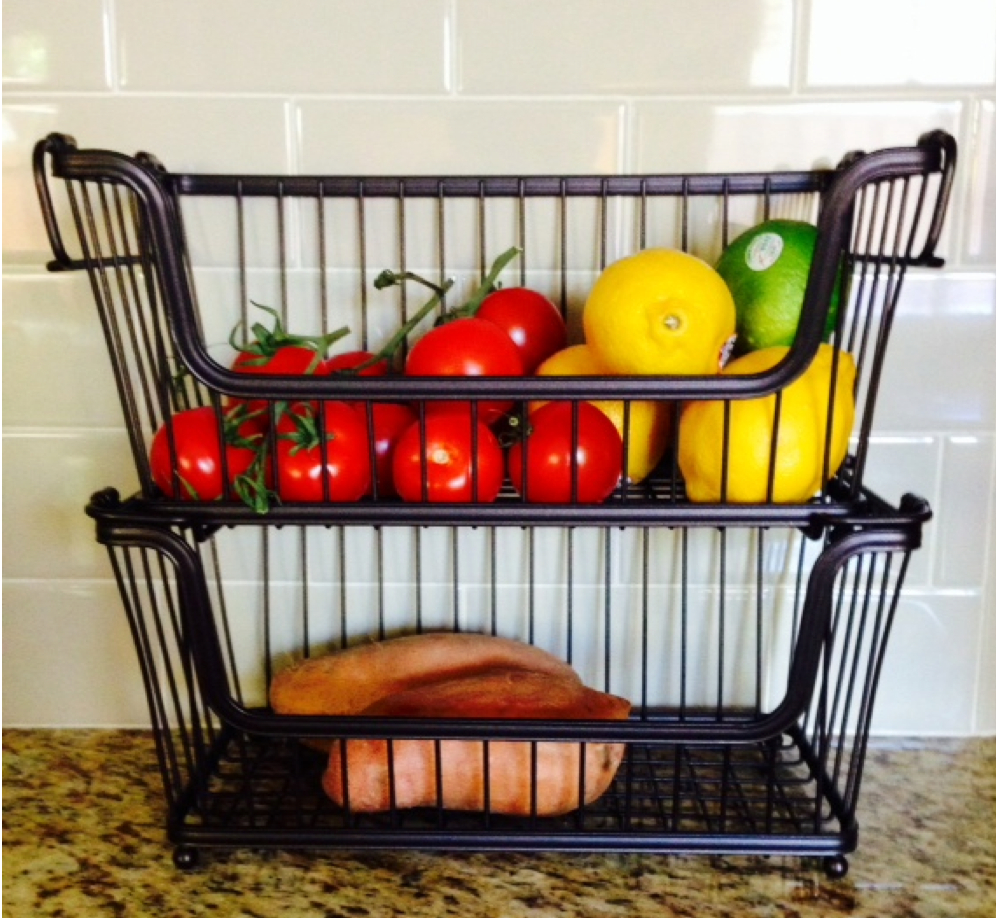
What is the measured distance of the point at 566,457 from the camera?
1.77 ft

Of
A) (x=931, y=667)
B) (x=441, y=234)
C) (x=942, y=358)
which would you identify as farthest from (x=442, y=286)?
(x=931, y=667)

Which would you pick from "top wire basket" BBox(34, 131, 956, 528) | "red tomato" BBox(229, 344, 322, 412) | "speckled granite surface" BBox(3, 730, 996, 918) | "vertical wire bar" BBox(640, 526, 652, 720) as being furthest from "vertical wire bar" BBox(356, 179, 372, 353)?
"speckled granite surface" BBox(3, 730, 996, 918)

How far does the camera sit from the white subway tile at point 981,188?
690mm

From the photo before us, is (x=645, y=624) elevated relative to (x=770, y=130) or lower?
lower

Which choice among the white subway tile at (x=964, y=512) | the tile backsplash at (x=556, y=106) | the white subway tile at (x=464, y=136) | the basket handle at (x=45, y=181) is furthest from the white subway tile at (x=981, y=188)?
the basket handle at (x=45, y=181)

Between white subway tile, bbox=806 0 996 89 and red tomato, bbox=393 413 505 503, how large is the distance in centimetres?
35

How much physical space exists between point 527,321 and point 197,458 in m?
0.22

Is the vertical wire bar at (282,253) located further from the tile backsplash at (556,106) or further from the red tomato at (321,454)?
the red tomato at (321,454)

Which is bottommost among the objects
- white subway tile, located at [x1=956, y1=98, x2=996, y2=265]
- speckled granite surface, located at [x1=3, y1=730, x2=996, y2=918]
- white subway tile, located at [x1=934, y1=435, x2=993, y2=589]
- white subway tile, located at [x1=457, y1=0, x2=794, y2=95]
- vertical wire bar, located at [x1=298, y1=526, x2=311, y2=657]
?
speckled granite surface, located at [x1=3, y1=730, x2=996, y2=918]

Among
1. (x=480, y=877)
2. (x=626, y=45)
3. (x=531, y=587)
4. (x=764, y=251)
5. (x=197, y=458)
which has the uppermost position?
(x=626, y=45)

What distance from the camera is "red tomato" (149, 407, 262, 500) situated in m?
0.55

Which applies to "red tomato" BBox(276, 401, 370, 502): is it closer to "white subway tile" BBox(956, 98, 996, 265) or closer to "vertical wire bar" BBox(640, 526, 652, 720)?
"vertical wire bar" BBox(640, 526, 652, 720)

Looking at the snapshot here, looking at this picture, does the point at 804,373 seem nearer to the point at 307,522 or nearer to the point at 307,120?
the point at 307,522

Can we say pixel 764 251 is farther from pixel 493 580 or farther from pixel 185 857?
pixel 185 857
